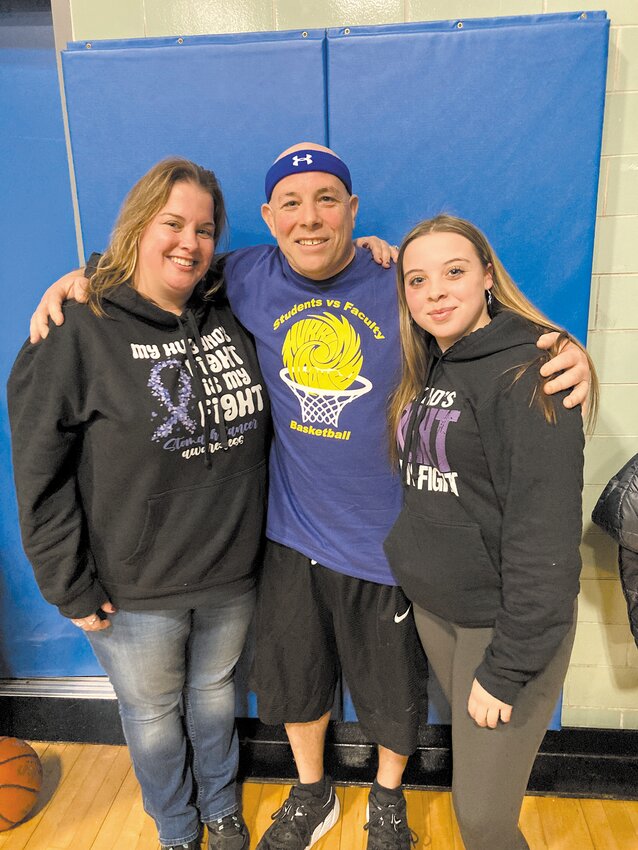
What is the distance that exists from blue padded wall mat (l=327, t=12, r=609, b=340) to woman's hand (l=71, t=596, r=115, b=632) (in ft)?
4.04

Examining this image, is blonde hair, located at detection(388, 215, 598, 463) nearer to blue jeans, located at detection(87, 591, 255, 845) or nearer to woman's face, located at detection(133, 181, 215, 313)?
woman's face, located at detection(133, 181, 215, 313)

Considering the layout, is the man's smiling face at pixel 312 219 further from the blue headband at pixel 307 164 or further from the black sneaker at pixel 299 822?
the black sneaker at pixel 299 822

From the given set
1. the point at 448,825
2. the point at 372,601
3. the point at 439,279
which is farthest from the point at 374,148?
the point at 448,825

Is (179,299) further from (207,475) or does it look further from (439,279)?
(439,279)

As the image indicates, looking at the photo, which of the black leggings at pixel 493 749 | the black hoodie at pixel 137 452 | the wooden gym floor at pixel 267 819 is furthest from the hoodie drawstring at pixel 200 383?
the wooden gym floor at pixel 267 819

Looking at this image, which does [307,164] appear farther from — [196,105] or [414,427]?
[414,427]

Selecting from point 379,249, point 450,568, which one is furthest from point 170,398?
point 450,568

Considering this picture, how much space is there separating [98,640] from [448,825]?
1186 millimetres

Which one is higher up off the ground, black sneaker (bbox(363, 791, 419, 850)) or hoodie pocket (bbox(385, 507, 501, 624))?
hoodie pocket (bbox(385, 507, 501, 624))

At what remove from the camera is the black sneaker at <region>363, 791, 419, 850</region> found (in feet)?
5.92

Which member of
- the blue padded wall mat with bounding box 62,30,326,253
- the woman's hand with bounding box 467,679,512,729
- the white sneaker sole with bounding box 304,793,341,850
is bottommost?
the white sneaker sole with bounding box 304,793,341,850

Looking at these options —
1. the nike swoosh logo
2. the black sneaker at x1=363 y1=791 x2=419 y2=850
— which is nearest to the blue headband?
the nike swoosh logo

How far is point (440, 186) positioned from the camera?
67.6 inches

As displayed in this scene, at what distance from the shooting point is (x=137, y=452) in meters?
1.50
